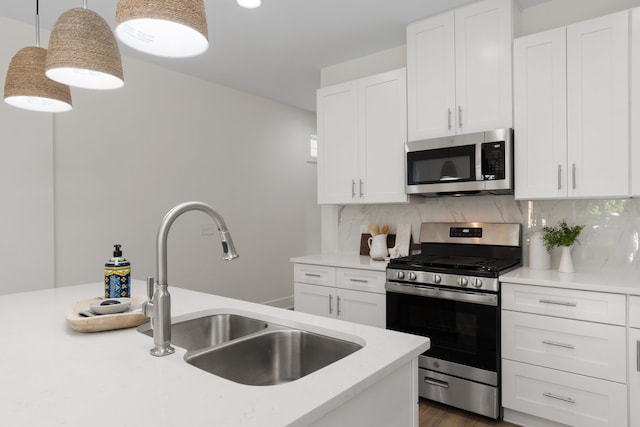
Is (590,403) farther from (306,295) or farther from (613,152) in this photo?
(306,295)

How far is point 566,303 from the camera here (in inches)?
84.7

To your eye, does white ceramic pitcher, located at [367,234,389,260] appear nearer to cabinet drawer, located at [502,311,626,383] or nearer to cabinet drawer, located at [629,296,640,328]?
cabinet drawer, located at [502,311,626,383]

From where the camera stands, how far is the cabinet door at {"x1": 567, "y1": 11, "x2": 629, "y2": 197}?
2199 mm

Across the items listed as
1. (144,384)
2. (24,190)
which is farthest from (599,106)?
(24,190)

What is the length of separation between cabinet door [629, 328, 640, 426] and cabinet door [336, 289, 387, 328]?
54.3 inches

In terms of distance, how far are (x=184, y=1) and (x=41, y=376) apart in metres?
1.03

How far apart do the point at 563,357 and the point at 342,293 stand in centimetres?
147

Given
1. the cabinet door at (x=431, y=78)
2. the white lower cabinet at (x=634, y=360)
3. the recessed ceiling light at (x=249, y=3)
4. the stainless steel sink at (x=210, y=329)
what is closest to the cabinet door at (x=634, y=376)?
the white lower cabinet at (x=634, y=360)

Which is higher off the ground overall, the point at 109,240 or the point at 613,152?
the point at 613,152

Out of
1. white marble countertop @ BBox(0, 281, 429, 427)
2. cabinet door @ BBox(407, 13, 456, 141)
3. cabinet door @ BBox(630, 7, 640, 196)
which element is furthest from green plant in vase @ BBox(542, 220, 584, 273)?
white marble countertop @ BBox(0, 281, 429, 427)

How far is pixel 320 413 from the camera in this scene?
831 millimetres

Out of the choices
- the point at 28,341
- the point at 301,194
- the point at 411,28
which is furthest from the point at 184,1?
the point at 301,194

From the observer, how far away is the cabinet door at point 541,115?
7.82 ft

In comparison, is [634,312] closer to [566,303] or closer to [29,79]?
[566,303]
